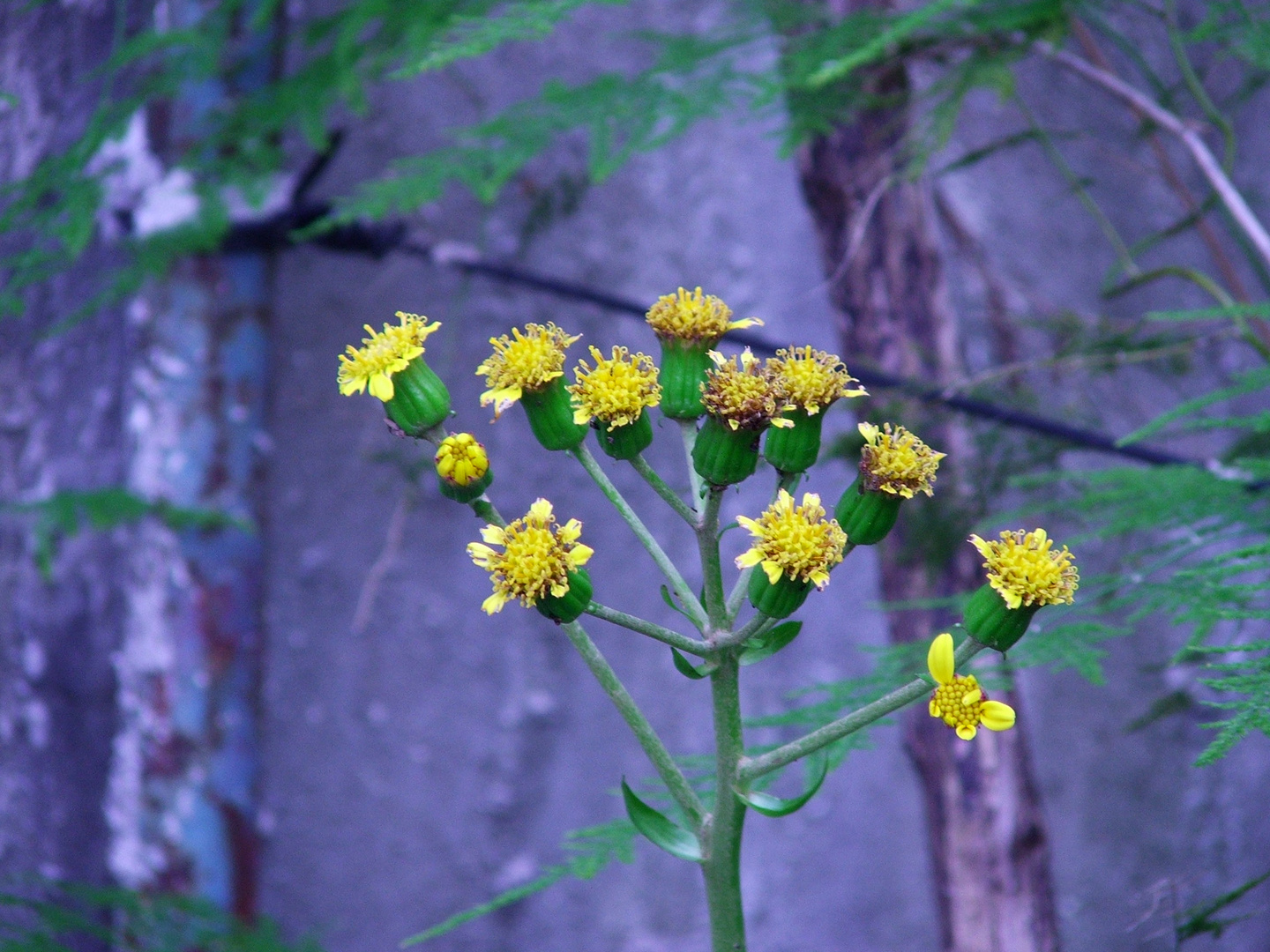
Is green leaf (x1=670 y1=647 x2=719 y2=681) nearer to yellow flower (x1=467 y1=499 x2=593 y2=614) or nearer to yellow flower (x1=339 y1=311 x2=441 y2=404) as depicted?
yellow flower (x1=467 y1=499 x2=593 y2=614)

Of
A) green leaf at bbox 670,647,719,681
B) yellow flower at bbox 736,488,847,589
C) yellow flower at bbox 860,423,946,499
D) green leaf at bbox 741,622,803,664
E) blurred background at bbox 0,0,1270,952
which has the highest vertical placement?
blurred background at bbox 0,0,1270,952

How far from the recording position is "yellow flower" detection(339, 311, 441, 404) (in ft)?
1.76

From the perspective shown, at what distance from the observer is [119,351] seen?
1997mm

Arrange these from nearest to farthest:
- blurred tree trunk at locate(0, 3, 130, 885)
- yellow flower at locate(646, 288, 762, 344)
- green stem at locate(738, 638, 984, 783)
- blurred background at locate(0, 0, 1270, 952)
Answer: green stem at locate(738, 638, 984, 783)
yellow flower at locate(646, 288, 762, 344)
blurred background at locate(0, 0, 1270, 952)
blurred tree trunk at locate(0, 3, 130, 885)

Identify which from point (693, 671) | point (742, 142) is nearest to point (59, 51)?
point (742, 142)

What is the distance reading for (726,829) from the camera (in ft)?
1.53

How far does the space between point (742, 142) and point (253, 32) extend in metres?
1.08

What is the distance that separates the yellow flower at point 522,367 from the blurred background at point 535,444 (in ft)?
1.53

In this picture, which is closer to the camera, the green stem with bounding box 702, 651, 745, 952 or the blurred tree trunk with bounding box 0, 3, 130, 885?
the green stem with bounding box 702, 651, 745, 952

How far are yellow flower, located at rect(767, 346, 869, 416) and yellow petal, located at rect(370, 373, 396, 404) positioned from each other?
194 mm

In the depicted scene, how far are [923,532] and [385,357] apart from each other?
109 cm

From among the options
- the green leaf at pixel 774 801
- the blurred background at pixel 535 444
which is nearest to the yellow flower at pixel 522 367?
the green leaf at pixel 774 801

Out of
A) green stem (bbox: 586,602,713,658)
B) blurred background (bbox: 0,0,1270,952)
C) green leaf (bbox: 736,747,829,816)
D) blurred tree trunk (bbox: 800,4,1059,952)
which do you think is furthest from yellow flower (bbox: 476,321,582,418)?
blurred tree trunk (bbox: 800,4,1059,952)

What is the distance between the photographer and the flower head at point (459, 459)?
515 mm
